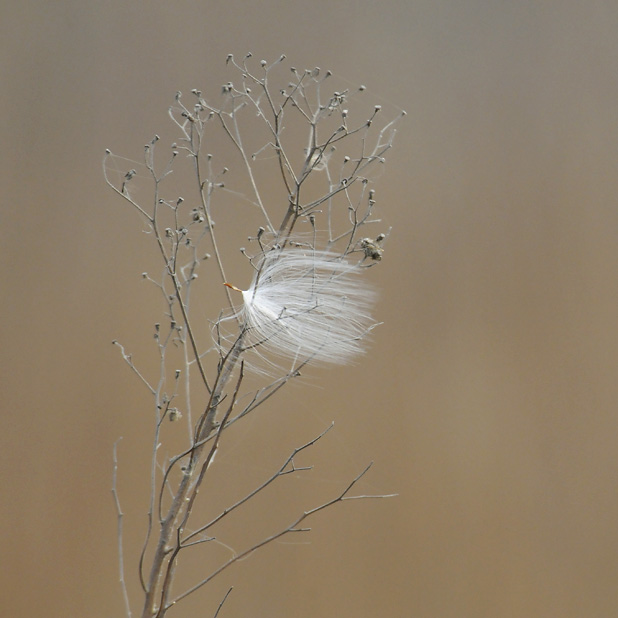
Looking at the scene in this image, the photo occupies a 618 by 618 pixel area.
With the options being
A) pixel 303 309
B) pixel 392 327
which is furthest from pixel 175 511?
pixel 392 327

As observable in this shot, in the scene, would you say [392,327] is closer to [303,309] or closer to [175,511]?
[303,309]

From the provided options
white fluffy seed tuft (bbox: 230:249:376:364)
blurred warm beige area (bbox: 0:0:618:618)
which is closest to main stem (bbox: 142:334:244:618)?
white fluffy seed tuft (bbox: 230:249:376:364)

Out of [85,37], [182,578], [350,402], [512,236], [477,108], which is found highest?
[85,37]

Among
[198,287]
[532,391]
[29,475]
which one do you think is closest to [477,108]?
[532,391]

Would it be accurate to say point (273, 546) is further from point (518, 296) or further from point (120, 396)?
point (518, 296)

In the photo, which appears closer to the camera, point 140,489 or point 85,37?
point 140,489

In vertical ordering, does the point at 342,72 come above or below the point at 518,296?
above

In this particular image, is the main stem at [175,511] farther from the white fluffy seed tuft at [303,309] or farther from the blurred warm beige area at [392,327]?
the blurred warm beige area at [392,327]

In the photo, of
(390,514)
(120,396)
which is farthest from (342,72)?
(390,514)

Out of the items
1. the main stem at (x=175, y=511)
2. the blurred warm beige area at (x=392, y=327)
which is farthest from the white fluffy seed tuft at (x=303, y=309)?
the blurred warm beige area at (x=392, y=327)
